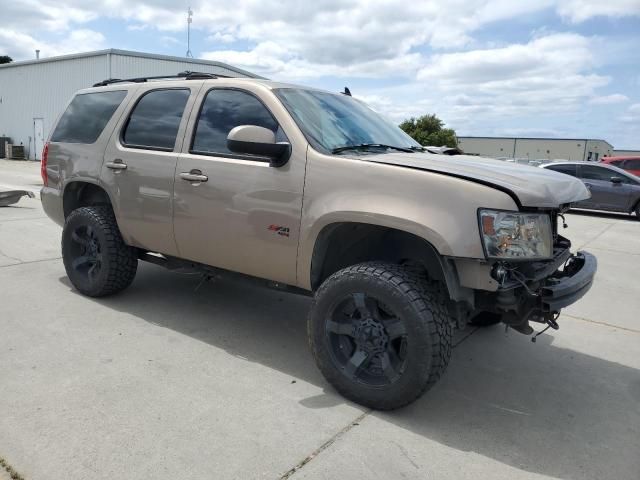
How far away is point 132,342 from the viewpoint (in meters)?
3.92

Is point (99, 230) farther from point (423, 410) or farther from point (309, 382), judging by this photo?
point (423, 410)

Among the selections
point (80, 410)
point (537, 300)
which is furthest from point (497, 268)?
point (80, 410)

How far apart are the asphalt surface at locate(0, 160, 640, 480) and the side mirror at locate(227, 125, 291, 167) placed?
143 centimetres

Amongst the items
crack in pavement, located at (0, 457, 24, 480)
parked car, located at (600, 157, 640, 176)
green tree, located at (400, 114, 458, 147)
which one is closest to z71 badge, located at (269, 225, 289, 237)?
crack in pavement, located at (0, 457, 24, 480)

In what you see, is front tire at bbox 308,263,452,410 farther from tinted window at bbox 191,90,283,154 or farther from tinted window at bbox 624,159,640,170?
tinted window at bbox 624,159,640,170

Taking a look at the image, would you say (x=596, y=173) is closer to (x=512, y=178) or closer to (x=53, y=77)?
(x=512, y=178)

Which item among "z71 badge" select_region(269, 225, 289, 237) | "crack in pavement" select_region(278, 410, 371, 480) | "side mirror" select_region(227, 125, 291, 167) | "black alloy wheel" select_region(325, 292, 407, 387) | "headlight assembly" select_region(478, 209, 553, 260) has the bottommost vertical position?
"crack in pavement" select_region(278, 410, 371, 480)

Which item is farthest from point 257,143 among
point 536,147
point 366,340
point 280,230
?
point 536,147

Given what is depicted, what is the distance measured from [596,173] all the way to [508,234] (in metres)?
13.7

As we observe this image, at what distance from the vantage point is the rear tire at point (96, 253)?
15.0ft

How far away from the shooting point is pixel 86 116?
4922mm

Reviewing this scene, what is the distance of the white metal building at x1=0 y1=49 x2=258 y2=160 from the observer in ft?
86.3

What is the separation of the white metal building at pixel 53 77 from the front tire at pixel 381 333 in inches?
895

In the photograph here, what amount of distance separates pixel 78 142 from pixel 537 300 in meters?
4.05
